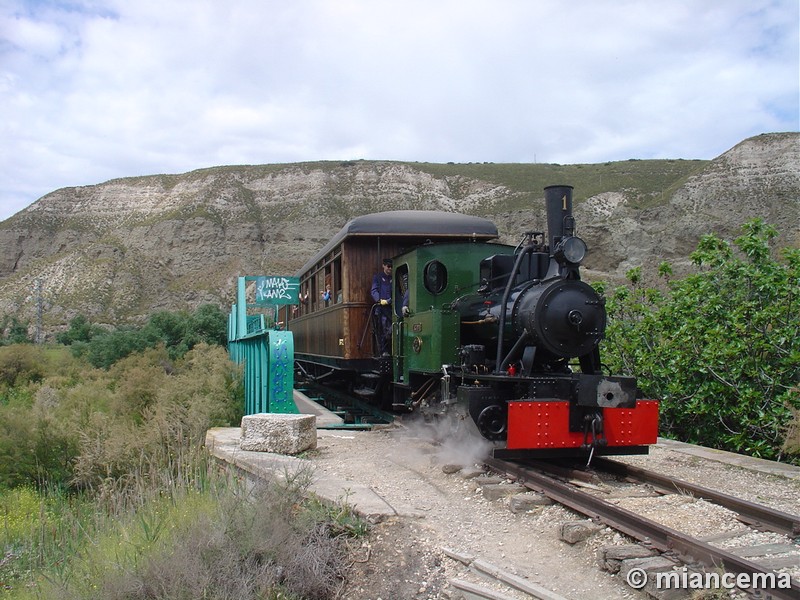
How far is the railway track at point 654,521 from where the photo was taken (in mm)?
3932

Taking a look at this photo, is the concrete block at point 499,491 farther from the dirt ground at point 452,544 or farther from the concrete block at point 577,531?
the concrete block at point 577,531

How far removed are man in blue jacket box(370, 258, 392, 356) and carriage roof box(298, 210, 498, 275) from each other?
1.66ft

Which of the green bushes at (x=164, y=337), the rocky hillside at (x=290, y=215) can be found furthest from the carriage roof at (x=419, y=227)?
the rocky hillside at (x=290, y=215)

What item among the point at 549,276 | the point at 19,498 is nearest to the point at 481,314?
the point at 549,276

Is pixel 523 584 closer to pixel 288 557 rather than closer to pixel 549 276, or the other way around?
pixel 288 557

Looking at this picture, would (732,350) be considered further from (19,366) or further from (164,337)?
(164,337)

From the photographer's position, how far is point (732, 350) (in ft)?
29.0

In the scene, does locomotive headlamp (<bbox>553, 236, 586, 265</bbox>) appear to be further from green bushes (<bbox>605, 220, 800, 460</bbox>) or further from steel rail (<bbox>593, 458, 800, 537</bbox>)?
green bushes (<bbox>605, 220, 800, 460</bbox>)

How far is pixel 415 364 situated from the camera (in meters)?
8.57

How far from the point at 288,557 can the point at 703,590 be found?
2.60 metres

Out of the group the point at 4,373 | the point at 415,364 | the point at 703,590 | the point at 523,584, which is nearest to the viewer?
the point at 703,590

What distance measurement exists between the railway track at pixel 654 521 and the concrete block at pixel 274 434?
221cm

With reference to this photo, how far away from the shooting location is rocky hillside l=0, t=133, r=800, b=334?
48.1 metres

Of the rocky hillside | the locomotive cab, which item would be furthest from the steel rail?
the rocky hillside
